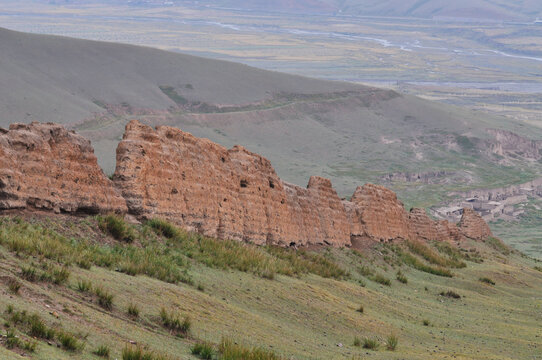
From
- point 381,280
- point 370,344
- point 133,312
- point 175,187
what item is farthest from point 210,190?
point 133,312

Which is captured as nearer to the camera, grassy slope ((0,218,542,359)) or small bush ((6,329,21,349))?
small bush ((6,329,21,349))

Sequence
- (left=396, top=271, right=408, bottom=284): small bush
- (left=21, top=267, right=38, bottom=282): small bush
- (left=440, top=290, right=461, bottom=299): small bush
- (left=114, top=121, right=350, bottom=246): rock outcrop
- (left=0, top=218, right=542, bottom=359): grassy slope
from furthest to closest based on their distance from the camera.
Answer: (left=396, top=271, right=408, bottom=284): small bush → (left=440, top=290, right=461, bottom=299): small bush → (left=114, top=121, right=350, bottom=246): rock outcrop → (left=21, top=267, right=38, bottom=282): small bush → (left=0, top=218, right=542, bottom=359): grassy slope

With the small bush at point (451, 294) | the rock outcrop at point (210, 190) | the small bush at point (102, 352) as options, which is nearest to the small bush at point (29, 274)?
the small bush at point (102, 352)

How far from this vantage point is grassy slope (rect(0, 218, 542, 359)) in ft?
35.2

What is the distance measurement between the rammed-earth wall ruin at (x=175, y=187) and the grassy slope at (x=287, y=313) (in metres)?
0.78

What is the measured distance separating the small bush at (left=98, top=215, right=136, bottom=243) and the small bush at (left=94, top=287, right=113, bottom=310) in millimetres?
4738

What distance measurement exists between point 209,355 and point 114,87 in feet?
277

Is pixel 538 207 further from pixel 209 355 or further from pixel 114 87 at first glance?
pixel 209 355

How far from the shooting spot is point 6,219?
14.3 metres

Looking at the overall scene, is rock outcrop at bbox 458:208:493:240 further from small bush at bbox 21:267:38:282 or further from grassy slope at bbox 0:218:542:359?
small bush at bbox 21:267:38:282

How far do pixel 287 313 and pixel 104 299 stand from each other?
499 centimetres

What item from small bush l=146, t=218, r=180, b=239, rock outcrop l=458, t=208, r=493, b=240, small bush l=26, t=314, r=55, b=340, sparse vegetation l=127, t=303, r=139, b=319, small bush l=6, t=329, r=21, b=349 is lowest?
rock outcrop l=458, t=208, r=493, b=240

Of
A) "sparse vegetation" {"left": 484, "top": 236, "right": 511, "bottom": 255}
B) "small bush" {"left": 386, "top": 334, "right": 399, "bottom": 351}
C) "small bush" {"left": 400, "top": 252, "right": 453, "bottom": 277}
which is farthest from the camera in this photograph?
"sparse vegetation" {"left": 484, "top": 236, "right": 511, "bottom": 255}

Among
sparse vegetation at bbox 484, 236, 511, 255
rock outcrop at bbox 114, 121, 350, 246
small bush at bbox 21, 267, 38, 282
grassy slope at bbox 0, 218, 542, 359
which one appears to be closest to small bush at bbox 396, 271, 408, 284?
grassy slope at bbox 0, 218, 542, 359
